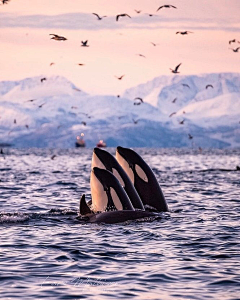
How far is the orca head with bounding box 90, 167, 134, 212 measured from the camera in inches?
818

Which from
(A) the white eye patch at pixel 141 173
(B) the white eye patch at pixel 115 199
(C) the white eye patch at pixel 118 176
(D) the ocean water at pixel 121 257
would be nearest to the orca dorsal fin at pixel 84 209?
(D) the ocean water at pixel 121 257

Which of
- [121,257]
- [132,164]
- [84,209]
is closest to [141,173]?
Result: [132,164]

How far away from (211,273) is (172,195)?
68.4 feet

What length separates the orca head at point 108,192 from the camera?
20.8 metres

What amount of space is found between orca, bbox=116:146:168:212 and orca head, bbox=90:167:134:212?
189 cm

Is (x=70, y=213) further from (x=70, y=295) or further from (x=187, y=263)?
(x=70, y=295)

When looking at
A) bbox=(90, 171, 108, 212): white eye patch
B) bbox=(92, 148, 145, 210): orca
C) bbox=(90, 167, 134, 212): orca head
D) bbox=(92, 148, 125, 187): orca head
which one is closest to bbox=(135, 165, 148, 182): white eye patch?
bbox=(92, 148, 145, 210): orca

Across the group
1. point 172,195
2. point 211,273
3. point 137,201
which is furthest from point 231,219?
point 172,195

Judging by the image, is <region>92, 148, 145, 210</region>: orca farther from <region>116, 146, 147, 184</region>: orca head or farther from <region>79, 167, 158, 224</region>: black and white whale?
<region>116, 146, 147, 184</region>: orca head

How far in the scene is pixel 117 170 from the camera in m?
21.9

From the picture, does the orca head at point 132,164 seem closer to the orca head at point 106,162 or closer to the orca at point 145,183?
the orca at point 145,183

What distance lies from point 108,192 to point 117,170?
3.75ft

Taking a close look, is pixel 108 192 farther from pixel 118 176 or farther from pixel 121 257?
pixel 121 257

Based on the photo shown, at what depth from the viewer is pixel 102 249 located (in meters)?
17.2
